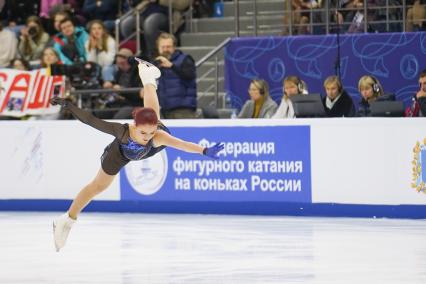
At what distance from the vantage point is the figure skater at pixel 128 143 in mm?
8609

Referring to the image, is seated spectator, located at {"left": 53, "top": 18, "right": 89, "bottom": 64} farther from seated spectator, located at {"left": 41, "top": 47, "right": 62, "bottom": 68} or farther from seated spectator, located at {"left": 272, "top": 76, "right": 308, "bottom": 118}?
seated spectator, located at {"left": 272, "top": 76, "right": 308, "bottom": 118}

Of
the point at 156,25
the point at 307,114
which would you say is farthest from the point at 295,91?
the point at 156,25

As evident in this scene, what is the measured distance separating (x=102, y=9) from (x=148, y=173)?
4846 mm

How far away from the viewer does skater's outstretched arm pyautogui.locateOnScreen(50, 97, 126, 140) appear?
28.1ft

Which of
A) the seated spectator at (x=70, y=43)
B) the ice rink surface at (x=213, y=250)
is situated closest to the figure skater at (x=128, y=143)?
the ice rink surface at (x=213, y=250)

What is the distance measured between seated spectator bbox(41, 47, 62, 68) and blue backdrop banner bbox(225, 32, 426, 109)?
7.25ft

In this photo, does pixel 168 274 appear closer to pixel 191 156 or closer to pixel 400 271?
pixel 400 271

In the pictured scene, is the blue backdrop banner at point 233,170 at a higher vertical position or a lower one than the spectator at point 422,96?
lower

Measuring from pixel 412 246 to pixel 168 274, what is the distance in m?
2.33

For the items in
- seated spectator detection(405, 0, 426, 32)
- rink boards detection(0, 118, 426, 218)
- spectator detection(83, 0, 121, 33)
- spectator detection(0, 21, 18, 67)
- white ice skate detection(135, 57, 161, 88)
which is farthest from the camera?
spectator detection(83, 0, 121, 33)

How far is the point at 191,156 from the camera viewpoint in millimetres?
12188

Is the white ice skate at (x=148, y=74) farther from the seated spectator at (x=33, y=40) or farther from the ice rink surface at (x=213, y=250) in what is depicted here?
the seated spectator at (x=33, y=40)

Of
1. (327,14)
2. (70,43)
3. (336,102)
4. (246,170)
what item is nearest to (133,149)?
(246,170)

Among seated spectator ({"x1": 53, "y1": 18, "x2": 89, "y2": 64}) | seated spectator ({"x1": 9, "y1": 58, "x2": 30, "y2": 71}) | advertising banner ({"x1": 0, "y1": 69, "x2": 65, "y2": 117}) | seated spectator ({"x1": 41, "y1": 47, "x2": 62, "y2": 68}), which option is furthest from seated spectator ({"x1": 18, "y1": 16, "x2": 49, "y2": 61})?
advertising banner ({"x1": 0, "y1": 69, "x2": 65, "y2": 117})
